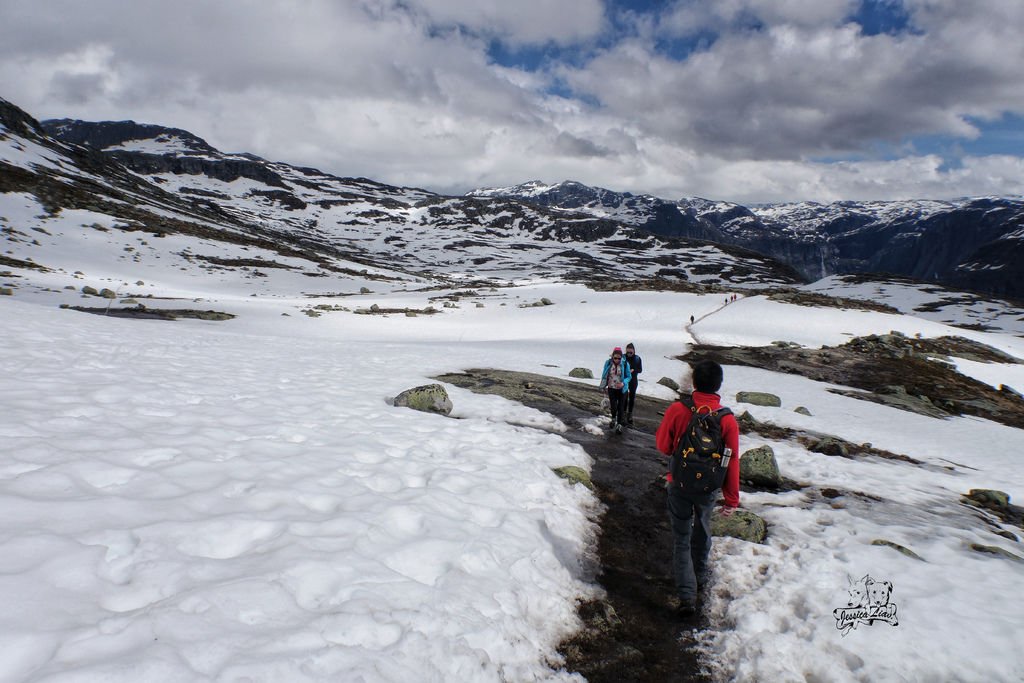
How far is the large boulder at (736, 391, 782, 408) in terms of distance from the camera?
736 inches

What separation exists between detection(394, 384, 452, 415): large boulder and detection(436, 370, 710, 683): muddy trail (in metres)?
3.21

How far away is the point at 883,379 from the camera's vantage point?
25.1 metres

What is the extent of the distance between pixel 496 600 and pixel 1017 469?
53.8ft

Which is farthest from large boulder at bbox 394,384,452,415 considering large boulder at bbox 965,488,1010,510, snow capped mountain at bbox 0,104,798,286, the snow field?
snow capped mountain at bbox 0,104,798,286

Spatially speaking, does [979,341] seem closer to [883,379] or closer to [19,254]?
[883,379]

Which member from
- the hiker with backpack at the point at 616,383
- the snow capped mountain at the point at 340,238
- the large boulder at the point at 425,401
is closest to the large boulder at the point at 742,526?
the hiker with backpack at the point at 616,383

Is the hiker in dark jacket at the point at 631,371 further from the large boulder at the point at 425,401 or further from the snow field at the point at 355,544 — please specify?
the large boulder at the point at 425,401

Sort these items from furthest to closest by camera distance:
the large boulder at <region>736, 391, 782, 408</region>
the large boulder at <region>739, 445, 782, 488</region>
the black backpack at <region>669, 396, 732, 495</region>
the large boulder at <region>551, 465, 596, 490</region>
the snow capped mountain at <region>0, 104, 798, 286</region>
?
the snow capped mountain at <region>0, 104, 798, 286</region> → the large boulder at <region>736, 391, 782, 408</region> → the large boulder at <region>739, 445, 782, 488</region> → the large boulder at <region>551, 465, 596, 490</region> → the black backpack at <region>669, 396, 732, 495</region>

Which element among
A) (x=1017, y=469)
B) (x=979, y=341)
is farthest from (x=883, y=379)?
(x=979, y=341)

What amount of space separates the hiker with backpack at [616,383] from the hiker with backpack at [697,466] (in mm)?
6520

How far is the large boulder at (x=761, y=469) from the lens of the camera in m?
9.46

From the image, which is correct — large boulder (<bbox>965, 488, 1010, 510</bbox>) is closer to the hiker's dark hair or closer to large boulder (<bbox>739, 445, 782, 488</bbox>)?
large boulder (<bbox>739, 445, 782, 488</bbox>)

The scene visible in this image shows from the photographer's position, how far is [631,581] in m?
6.56

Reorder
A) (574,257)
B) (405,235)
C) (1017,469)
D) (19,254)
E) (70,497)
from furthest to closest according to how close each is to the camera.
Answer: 1. (405,235)
2. (574,257)
3. (19,254)
4. (1017,469)
5. (70,497)
